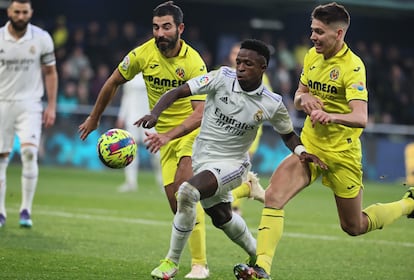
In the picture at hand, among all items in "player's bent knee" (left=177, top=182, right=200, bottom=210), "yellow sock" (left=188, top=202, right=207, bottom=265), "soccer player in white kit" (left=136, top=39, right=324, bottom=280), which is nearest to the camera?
"player's bent knee" (left=177, top=182, right=200, bottom=210)

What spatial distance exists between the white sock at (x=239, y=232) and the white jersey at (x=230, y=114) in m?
0.65

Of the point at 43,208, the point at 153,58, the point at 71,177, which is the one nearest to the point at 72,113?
the point at 71,177

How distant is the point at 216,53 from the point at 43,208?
51.4ft

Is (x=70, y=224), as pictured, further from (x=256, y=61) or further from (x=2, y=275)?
(x=256, y=61)

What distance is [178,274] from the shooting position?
9148 millimetres

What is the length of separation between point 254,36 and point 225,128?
21023mm

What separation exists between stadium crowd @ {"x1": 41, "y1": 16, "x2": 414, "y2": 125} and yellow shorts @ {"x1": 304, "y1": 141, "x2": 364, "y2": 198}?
14921 mm

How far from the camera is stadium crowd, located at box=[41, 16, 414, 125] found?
24453mm

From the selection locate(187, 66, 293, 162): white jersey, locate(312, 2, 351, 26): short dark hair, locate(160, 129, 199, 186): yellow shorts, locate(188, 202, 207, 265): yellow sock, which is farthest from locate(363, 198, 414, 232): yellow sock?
locate(312, 2, 351, 26): short dark hair

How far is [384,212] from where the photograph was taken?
31.2 feet

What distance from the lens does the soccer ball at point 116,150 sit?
28.0 feet

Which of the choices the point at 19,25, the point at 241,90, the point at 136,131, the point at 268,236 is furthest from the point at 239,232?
the point at 136,131

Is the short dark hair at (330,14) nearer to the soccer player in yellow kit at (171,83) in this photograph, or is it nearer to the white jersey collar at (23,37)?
the soccer player in yellow kit at (171,83)

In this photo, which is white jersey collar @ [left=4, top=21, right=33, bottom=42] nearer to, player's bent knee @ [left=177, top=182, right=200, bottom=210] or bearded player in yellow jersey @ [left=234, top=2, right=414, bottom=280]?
bearded player in yellow jersey @ [left=234, top=2, right=414, bottom=280]
